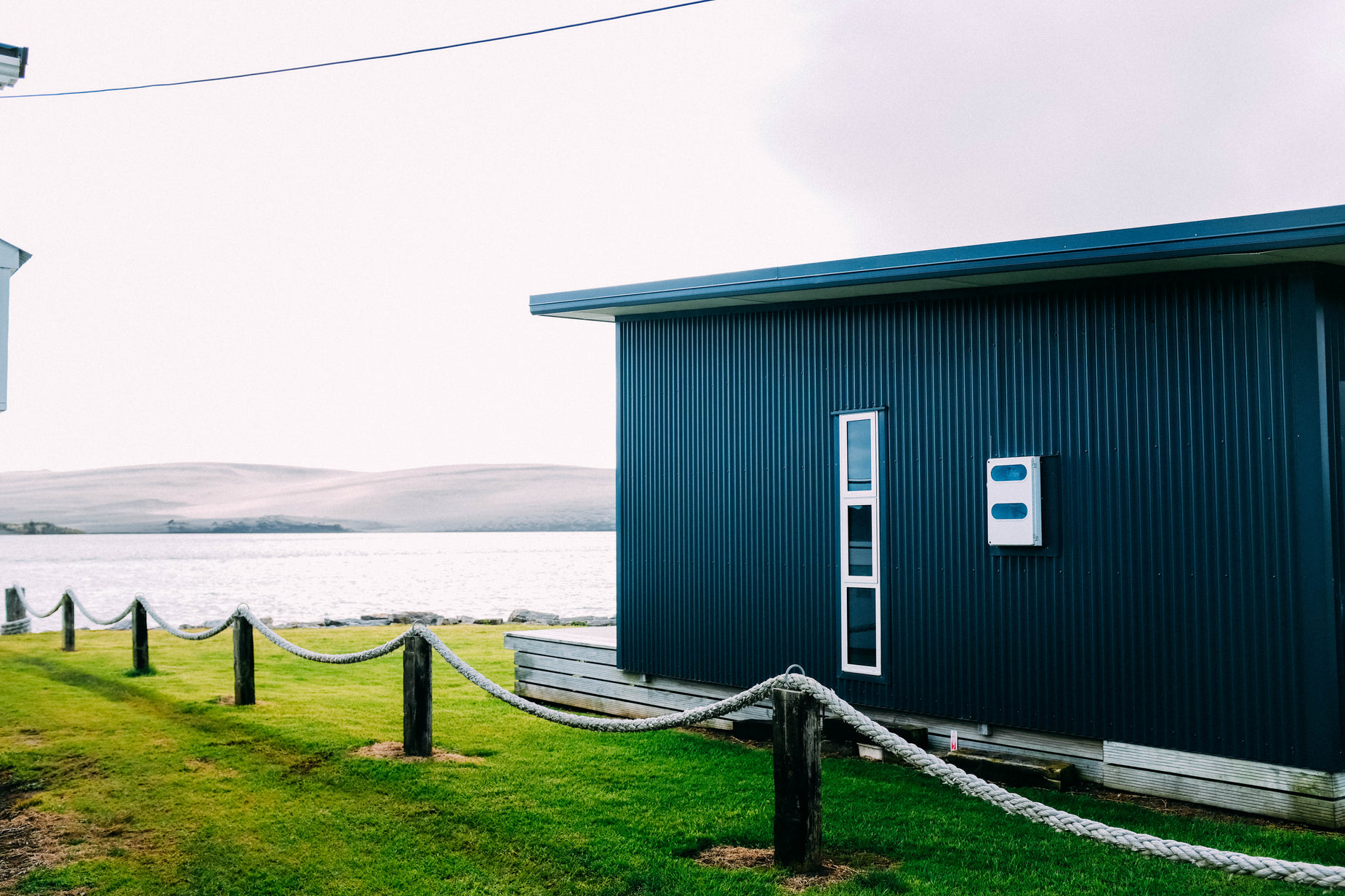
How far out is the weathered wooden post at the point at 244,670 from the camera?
34.9 ft

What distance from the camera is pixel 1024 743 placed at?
7906 mm

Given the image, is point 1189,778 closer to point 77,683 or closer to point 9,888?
point 9,888

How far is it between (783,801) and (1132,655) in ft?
10.2

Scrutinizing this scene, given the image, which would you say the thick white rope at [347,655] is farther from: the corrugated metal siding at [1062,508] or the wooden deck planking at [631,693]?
the corrugated metal siding at [1062,508]

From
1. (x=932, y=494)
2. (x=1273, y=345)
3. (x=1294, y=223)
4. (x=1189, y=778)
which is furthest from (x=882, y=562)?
(x=1294, y=223)

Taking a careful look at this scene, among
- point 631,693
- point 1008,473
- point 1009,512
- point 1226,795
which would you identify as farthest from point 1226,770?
point 631,693

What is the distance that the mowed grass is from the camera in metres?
5.58

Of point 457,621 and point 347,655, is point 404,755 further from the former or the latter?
point 457,621

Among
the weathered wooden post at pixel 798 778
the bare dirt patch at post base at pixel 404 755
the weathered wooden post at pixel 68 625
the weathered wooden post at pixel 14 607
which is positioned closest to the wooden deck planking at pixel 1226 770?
the weathered wooden post at pixel 798 778

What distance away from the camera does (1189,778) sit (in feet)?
23.1

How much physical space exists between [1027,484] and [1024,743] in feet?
6.20

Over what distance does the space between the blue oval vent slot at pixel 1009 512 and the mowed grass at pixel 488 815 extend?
75.2 inches

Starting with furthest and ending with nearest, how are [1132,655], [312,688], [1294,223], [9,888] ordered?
[312,688]
[1132,655]
[1294,223]
[9,888]

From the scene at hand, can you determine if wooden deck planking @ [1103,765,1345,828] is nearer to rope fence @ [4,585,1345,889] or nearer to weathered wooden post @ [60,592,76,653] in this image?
rope fence @ [4,585,1345,889]
